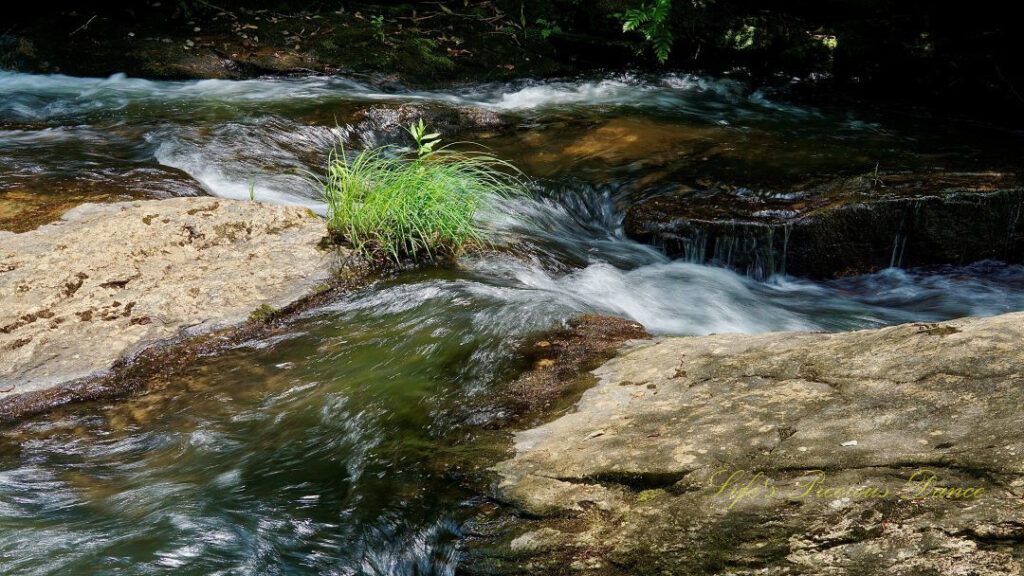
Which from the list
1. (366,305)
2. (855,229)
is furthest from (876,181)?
(366,305)

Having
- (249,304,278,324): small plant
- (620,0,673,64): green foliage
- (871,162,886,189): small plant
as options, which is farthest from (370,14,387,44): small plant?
(249,304,278,324): small plant

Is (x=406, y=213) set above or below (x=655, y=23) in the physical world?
below

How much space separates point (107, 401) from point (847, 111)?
8.55 metres

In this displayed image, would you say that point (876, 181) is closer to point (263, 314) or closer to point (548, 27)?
point (263, 314)

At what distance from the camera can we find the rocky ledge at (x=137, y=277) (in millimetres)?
3625

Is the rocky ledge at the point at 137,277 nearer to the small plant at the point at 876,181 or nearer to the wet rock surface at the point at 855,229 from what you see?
the wet rock surface at the point at 855,229

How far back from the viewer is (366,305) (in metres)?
4.15

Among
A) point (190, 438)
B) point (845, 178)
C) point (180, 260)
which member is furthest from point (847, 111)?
point (190, 438)

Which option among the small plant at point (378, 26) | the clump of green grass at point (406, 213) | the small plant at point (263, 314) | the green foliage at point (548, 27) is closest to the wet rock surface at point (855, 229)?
the clump of green grass at point (406, 213)

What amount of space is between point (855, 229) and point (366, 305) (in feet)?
13.2

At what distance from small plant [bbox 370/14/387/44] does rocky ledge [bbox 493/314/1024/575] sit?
9060 mm

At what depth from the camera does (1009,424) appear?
6.00 ft

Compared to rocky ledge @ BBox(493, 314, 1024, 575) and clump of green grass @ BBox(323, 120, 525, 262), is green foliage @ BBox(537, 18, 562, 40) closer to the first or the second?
clump of green grass @ BBox(323, 120, 525, 262)

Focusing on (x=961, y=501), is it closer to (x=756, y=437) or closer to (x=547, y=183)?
(x=756, y=437)
